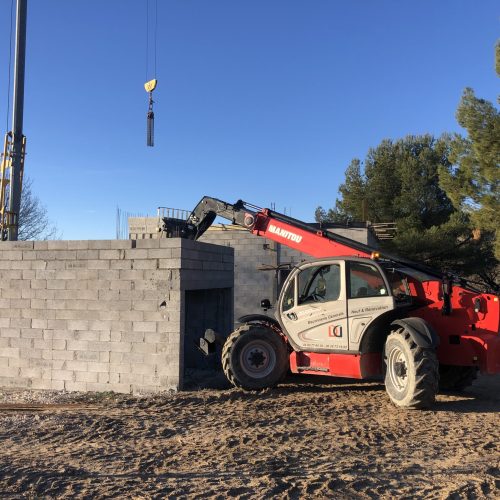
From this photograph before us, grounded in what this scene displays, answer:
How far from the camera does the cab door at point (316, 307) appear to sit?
26.6ft

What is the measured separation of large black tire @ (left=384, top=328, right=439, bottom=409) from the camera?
7.04 m

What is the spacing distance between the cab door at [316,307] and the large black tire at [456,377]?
2.08m

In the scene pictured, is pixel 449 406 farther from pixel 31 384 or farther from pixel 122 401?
pixel 31 384

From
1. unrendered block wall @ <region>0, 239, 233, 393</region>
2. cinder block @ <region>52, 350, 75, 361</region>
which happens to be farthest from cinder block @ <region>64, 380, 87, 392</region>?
cinder block @ <region>52, 350, 75, 361</region>

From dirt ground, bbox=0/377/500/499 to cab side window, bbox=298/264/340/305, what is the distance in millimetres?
1605

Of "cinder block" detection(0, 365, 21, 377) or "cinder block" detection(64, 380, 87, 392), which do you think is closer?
"cinder block" detection(64, 380, 87, 392)

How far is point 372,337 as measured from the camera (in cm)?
795

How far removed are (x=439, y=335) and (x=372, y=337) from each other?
1025 millimetres

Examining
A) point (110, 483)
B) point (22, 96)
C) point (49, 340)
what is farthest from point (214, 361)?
point (22, 96)

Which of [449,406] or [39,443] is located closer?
[39,443]

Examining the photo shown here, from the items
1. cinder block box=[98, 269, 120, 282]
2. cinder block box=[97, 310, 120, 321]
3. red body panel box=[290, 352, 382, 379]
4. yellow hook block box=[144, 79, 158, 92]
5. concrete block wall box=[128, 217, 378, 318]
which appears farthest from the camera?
concrete block wall box=[128, 217, 378, 318]

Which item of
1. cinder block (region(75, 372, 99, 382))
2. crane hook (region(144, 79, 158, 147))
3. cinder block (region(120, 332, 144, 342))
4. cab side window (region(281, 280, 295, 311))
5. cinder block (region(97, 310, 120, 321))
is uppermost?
crane hook (region(144, 79, 158, 147))

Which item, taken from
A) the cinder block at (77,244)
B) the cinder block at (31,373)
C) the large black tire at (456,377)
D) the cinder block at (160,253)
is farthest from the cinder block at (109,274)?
the large black tire at (456,377)

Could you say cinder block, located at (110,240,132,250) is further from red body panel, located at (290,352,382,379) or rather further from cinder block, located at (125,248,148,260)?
red body panel, located at (290,352,382,379)
